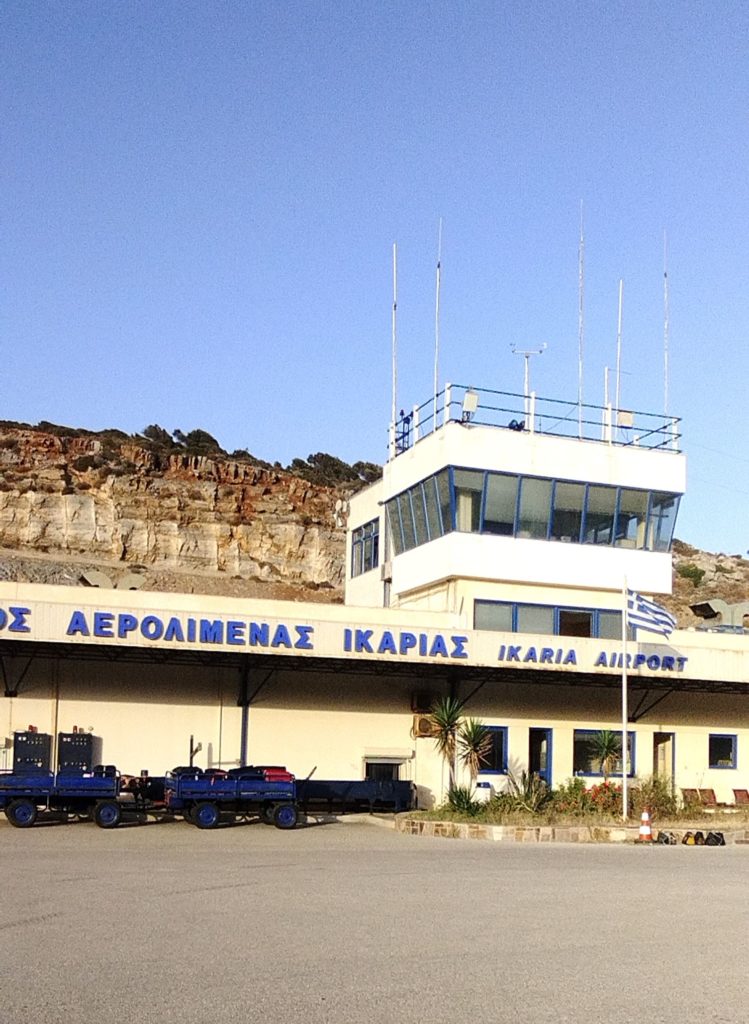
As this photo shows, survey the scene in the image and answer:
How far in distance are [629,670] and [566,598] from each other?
3.25 m

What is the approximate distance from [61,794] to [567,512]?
A: 17.8m

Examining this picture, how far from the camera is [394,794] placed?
3303 cm

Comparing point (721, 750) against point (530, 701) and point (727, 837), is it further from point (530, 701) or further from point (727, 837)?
point (727, 837)

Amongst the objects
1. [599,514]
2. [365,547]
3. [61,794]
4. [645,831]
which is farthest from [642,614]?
[61,794]

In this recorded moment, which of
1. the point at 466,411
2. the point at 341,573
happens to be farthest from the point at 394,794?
the point at 341,573

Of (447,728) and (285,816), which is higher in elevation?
(447,728)

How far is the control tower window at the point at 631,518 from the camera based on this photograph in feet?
128

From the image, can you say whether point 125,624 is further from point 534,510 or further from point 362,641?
point 534,510

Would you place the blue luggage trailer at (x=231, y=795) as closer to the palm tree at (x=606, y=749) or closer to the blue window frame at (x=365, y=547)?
the palm tree at (x=606, y=749)

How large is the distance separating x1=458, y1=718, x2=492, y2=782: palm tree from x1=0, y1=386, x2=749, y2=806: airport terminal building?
929 mm

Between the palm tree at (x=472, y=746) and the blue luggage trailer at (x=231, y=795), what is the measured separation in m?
6.76

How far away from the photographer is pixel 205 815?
27.5 meters

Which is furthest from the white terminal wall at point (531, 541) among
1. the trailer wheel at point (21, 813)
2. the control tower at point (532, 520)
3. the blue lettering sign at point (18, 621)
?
the trailer wheel at point (21, 813)

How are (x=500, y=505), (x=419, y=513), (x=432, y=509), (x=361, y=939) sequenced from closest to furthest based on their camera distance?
(x=361, y=939)
(x=500, y=505)
(x=432, y=509)
(x=419, y=513)
